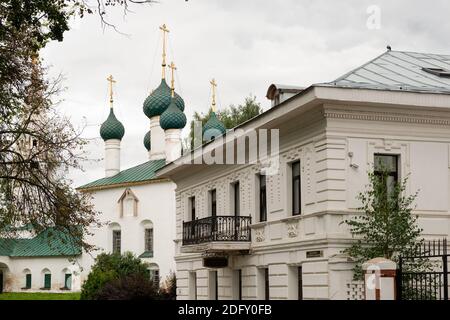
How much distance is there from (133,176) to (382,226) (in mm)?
40769

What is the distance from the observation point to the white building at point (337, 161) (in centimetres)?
2348

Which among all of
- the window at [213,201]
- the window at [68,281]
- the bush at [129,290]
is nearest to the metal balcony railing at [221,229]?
the window at [213,201]

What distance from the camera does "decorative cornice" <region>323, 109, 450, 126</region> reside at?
77.8 feet

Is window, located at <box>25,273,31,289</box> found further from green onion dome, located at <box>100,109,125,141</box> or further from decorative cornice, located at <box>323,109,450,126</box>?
decorative cornice, located at <box>323,109,450,126</box>

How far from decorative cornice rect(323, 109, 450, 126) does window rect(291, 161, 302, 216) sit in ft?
9.51

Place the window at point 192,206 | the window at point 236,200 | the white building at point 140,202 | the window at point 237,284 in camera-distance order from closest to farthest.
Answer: the window at point 237,284, the window at point 236,200, the window at point 192,206, the white building at point 140,202

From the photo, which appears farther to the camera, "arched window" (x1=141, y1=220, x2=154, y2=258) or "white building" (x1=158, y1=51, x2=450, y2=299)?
"arched window" (x1=141, y1=220, x2=154, y2=258)

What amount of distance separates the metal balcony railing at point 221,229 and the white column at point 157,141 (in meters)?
30.9

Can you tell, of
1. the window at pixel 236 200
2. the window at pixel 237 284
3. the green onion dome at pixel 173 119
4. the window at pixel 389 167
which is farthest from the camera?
the green onion dome at pixel 173 119

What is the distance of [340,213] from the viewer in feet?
76.9

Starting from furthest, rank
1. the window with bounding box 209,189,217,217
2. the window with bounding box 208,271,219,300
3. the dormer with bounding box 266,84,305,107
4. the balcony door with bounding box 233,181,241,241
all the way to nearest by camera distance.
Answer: the window with bounding box 209,189,217,217, the window with bounding box 208,271,219,300, the balcony door with bounding box 233,181,241,241, the dormer with bounding box 266,84,305,107

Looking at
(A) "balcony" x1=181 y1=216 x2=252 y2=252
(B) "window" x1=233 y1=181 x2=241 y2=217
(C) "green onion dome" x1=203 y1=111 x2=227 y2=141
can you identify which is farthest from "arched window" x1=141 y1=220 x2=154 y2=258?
(B) "window" x1=233 y1=181 x2=241 y2=217

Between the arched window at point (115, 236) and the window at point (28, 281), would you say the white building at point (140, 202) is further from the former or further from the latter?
the window at point (28, 281)

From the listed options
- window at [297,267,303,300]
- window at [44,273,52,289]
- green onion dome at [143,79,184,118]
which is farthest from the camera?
window at [44,273,52,289]
